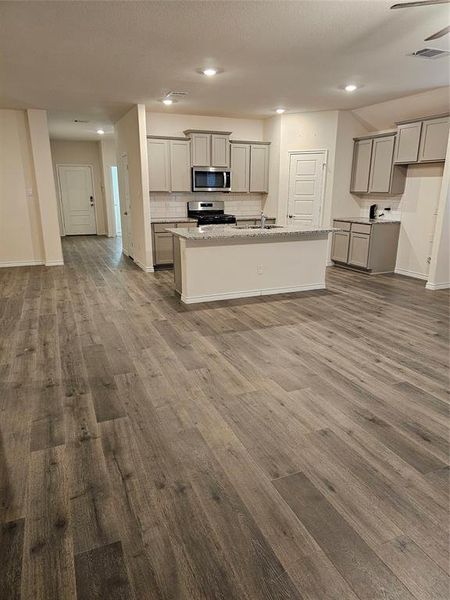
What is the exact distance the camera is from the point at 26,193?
7.07m

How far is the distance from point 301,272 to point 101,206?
8.27 m

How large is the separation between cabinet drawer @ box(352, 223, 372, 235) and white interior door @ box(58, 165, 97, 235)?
8.18 m

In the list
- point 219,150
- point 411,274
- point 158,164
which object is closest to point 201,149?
point 219,150

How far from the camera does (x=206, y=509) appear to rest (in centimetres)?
182

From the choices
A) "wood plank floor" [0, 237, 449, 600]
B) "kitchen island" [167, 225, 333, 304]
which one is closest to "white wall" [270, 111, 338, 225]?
"kitchen island" [167, 225, 333, 304]

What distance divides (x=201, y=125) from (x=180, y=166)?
3.24ft

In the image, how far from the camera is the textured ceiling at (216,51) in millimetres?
2902

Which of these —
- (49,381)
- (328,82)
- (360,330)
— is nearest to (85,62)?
(328,82)

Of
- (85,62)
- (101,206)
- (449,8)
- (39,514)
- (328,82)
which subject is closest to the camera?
(39,514)

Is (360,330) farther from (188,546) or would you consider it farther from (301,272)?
(188,546)

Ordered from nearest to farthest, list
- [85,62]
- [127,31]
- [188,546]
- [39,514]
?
[188,546], [39,514], [127,31], [85,62]

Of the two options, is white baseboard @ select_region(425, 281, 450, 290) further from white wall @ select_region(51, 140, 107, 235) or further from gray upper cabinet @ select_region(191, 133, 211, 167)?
white wall @ select_region(51, 140, 107, 235)

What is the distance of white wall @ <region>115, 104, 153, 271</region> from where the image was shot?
632 cm

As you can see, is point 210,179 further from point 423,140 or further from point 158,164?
point 423,140
